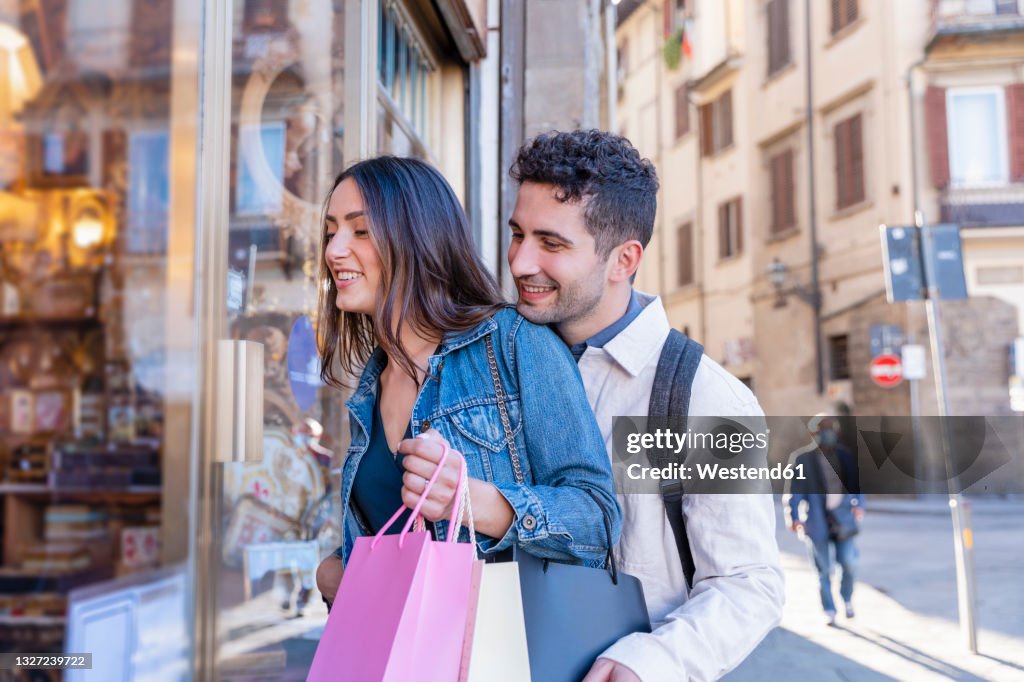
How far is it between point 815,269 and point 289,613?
19685mm

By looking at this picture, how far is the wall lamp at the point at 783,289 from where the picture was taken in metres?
21.8

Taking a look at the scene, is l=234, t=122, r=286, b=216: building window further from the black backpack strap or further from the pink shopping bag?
the pink shopping bag

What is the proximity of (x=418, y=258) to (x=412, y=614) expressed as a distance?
25.1 inches

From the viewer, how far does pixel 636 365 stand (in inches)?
72.0

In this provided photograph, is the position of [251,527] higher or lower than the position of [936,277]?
lower

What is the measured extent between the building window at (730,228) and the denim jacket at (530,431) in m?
23.8

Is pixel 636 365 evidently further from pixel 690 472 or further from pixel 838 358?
pixel 838 358

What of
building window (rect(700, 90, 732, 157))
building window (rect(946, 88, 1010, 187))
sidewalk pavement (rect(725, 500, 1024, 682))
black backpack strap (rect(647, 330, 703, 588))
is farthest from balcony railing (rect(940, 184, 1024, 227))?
black backpack strap (rect(647, 330, 703, 588))

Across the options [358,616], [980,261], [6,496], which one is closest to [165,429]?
[6,496]

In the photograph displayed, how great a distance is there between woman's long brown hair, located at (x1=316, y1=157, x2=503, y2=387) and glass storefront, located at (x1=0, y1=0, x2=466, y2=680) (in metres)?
1.33

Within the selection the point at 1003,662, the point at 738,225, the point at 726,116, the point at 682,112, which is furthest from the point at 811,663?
the point at 682,112

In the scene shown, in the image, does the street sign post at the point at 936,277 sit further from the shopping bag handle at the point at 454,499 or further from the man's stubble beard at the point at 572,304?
the shopping bag handle at the point at 454,499

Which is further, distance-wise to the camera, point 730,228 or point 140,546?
point 730,228

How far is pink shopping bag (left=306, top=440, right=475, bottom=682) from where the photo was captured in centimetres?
129
